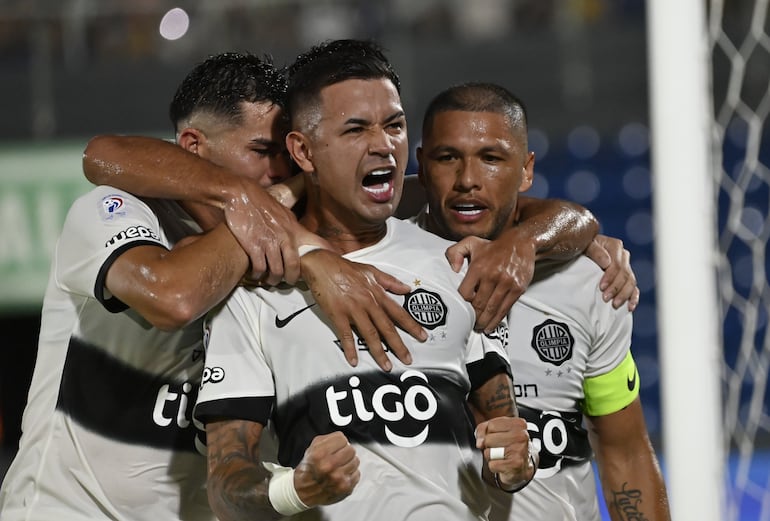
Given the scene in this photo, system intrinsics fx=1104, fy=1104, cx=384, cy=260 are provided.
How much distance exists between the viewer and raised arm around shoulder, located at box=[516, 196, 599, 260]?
282 cm

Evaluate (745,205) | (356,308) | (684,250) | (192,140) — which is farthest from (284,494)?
(745,205)

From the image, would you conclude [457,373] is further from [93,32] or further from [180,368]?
[93,32]

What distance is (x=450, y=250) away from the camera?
8.48ft

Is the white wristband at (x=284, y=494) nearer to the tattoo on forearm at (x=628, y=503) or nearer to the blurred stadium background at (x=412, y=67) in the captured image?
the tattoo on forearm at (x=628, y=503)

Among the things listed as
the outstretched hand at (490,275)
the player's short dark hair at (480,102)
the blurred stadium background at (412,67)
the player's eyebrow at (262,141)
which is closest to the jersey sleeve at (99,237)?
the player's eyebrow at (262,141)

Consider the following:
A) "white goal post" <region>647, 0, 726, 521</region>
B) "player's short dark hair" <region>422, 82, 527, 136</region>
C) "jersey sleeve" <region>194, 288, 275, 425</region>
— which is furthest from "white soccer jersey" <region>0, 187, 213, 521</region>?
"white goal post" <region>647, 0, 726, 521</region>

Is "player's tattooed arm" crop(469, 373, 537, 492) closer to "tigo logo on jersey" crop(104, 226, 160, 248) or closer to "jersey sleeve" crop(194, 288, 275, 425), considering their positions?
"jersey sleeve" crop(194, 288, 275, 425)

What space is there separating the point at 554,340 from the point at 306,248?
2.66ft

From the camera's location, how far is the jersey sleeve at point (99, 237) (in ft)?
8.07

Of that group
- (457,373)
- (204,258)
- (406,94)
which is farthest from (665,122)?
(406,94)

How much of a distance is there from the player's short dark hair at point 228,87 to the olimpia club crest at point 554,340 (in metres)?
0.90

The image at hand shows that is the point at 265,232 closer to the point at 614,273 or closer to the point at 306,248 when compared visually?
Answer: the point at 306,248

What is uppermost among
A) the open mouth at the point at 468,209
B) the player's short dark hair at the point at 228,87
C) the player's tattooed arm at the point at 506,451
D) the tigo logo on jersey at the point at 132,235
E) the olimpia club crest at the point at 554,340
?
the player's short dark hair at the point at 228,87

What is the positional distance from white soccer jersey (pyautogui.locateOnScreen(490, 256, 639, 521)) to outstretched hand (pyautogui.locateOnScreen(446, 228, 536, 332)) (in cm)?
29
